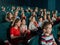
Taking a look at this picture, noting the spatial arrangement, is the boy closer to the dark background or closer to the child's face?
the child's face

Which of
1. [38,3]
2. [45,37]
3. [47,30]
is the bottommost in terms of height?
[38,3]

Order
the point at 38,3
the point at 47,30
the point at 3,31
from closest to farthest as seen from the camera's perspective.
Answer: the point at 47,30 → the point at 3,31 → the point at 38,3

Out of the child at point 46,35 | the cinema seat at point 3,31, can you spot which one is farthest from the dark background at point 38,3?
the child at point 46,35

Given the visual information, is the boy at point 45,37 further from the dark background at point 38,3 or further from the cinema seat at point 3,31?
the dark background at point 38,3

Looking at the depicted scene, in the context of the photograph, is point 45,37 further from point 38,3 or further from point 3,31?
point 38,3

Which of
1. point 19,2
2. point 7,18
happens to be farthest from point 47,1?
point 7,18

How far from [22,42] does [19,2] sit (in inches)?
428

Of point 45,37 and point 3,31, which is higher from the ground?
point 45,37

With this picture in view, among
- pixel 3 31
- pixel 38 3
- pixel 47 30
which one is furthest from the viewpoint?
pixel 38 3

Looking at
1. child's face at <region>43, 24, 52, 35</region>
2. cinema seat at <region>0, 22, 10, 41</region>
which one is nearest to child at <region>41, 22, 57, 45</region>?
child's face at <region>43, 24, 52, 35</region>

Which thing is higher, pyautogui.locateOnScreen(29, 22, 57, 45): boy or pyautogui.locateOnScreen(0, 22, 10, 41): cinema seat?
pyautogui.locateOnScreen(29, 22, 57, 45): boy

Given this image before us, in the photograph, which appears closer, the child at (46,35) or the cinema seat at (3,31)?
the child at (46,35)

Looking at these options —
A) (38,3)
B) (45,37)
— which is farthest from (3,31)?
(38,3)

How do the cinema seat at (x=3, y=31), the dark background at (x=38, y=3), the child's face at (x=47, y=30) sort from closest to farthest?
1. the child's face at (x=47, y=30)
2. the cinema seat at (x=3, y=31)
3. the dark background at (x=38, y=3)
